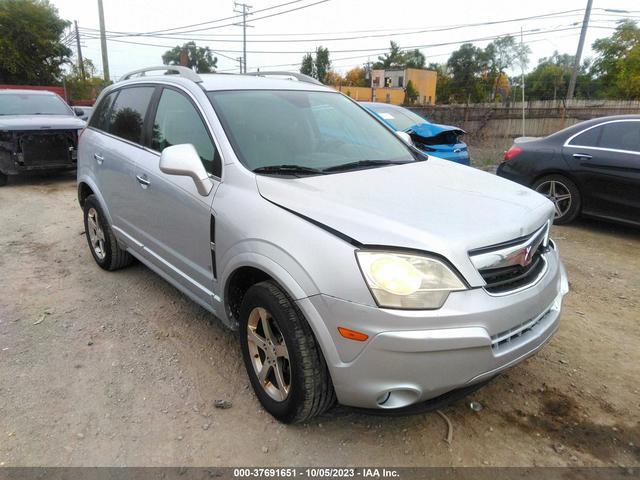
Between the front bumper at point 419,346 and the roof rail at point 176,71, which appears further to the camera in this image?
the roof rail at point 176,71

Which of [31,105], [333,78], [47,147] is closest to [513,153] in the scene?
[47,147]

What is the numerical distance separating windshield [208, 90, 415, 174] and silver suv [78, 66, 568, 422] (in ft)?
0.04

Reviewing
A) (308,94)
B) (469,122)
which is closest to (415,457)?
(308,94)

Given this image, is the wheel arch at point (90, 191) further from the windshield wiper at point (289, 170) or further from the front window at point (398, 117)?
the front window at point (398, 117)

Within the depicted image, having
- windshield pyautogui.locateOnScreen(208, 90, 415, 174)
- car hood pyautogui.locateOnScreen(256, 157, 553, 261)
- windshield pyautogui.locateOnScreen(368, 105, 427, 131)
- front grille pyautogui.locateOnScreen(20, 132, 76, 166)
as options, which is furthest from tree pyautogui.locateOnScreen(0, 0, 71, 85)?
car hood pyautogui.locateOnScreen(256, 157, 553, 261)

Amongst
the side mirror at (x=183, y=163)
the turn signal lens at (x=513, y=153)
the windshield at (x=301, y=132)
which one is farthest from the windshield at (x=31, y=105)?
the turn signal lens at (x=513, y=153)

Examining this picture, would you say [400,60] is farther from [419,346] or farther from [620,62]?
[419,346]

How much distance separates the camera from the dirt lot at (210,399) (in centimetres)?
234

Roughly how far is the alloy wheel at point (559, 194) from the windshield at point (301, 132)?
11.7 feet

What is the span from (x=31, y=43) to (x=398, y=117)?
3505 centimetres

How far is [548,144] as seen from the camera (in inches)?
249

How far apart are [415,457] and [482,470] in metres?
0.31

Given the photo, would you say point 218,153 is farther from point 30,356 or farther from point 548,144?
point 548,144

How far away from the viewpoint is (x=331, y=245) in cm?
207
